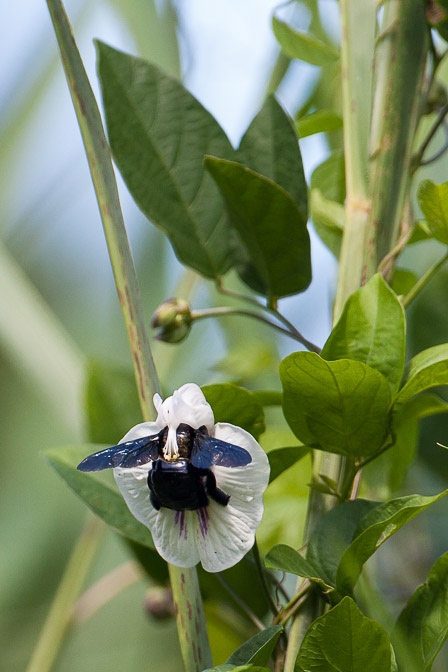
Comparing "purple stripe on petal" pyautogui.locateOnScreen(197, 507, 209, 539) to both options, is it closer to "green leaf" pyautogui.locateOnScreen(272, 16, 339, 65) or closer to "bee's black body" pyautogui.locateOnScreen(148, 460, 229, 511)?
"bee's black body" pyautogui.locateOnScreen(148, 460, 229, 511)

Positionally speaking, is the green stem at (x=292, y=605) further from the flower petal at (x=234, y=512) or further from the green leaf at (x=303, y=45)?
the green leaf at (x=303, y=45)

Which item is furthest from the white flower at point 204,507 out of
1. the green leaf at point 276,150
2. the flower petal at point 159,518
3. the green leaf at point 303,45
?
the green leaf at point 303,45

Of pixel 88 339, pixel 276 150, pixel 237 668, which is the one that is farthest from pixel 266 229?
pixel 88 339

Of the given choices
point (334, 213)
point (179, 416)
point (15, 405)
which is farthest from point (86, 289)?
point (179, 416)

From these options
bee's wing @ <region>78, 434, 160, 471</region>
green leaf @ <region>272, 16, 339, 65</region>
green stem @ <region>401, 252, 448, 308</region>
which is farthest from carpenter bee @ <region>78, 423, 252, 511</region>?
green leaf @ <region>272, 16, 339, 65</region>

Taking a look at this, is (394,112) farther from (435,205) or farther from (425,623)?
(425,623)

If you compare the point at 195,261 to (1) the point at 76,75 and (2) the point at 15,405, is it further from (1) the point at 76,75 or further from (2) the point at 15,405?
(2) the point at 15,405
